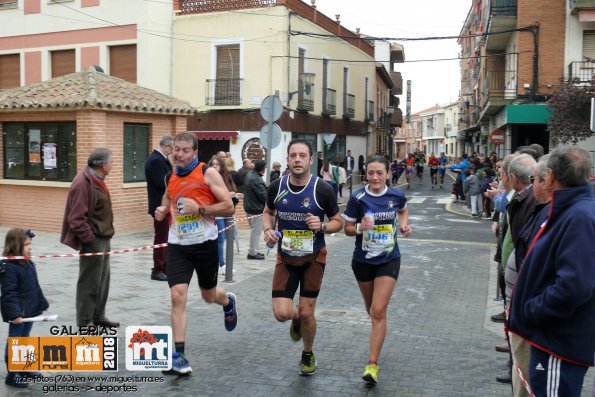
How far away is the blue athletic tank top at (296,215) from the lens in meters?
Result: 5.52

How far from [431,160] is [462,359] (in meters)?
28.3

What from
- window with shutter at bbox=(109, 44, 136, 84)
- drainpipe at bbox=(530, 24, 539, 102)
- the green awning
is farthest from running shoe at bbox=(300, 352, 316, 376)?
window with shutter at bbox=(109, 44, 136, 84)

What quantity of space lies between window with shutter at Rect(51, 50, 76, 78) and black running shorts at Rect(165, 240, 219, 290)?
2437cm

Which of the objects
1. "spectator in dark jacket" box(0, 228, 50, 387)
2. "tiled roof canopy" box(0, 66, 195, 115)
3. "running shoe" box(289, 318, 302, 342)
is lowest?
"running shoe" box(289, 318, 302, 342)

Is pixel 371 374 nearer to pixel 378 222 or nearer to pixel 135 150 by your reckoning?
pixel 378 222

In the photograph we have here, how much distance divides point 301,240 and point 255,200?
6304mm

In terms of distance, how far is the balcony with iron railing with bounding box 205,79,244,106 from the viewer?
26625 millimetres

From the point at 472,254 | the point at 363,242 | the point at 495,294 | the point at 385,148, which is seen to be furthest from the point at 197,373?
the point at 385,148

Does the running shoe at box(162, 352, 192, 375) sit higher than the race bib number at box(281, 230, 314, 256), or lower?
lower

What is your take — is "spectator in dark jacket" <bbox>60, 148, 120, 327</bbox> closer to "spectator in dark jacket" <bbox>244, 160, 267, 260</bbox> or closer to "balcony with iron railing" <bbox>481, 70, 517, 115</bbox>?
"spectator in dark jacket" <bbox>244, 160, 267, 260</bbox>

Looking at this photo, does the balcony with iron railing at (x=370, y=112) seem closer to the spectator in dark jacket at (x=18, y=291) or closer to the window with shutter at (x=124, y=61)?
the window with shutter at (x=124, y=61)

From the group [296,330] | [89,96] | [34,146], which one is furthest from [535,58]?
[296,330]

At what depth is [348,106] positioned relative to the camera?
118 ft

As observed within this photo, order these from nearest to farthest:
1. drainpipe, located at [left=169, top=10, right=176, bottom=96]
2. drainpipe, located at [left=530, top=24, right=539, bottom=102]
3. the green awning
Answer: the green awning < drainpipe, located at [left=530, top=24, right=539, bottom=102] < drainpipe, located at [left=169, top=10, right=176, bottom=96]
